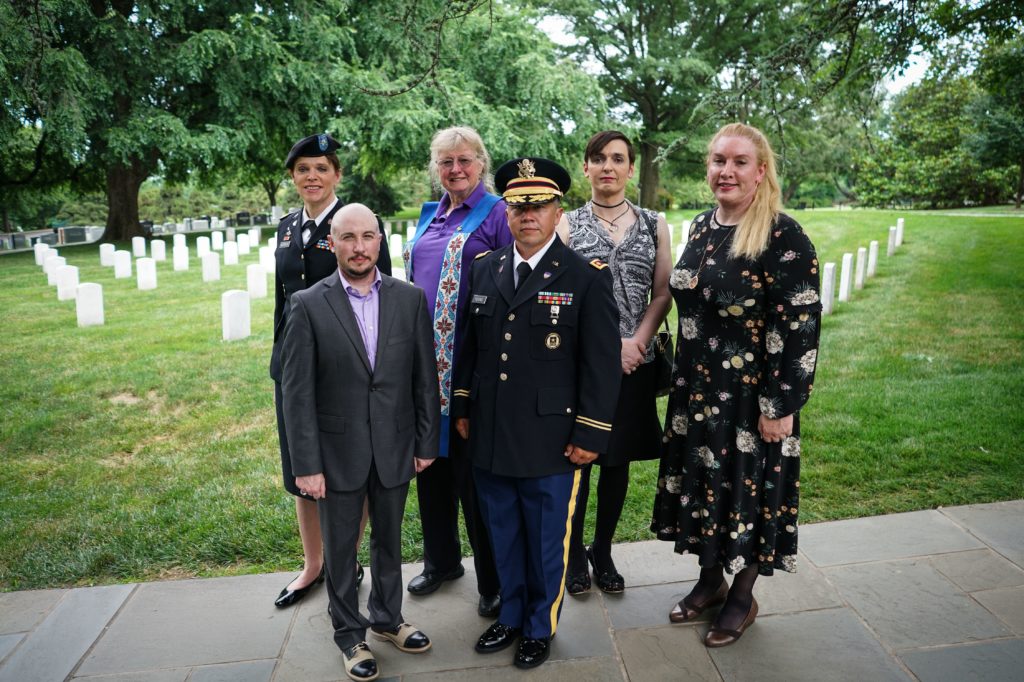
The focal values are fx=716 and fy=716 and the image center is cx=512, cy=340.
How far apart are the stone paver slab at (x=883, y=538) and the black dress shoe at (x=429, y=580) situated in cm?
197

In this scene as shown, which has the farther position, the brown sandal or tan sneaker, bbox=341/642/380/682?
the brown sandal

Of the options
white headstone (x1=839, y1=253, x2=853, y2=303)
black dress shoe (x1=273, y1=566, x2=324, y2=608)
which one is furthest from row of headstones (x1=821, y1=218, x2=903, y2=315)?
black dress shoe (x1=273, y1=566, x2=324, y2=608)

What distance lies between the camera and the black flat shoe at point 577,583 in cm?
361

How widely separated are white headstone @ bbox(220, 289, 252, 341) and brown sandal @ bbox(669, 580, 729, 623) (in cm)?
768

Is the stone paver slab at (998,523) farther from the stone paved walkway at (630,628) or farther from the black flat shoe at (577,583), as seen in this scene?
the black flat shoe at (577,583)

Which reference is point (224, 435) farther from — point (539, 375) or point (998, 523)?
point (998, 523)

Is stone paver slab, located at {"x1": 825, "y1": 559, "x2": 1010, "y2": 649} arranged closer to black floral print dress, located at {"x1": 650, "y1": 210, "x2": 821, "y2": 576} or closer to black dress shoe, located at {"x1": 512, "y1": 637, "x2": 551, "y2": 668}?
black floral print dress, located at {"x1": 650, "y1": 210, "x2": 821, "y2": 576}

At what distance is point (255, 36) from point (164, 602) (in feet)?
66.3

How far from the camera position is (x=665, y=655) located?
10.2ft

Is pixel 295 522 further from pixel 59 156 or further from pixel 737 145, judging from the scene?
pixel 59 156

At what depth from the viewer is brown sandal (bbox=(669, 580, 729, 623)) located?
3.37 meters

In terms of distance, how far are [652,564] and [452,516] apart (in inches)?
44.9

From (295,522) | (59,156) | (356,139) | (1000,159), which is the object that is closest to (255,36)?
(356,139)

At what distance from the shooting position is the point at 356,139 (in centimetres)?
2317
